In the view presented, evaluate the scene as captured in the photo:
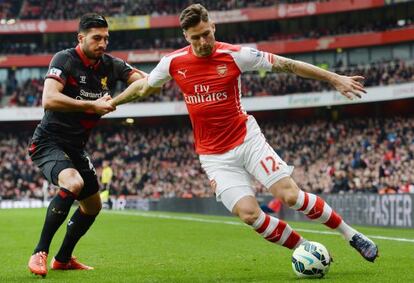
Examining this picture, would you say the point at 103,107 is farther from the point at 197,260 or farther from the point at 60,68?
the point at 197,260

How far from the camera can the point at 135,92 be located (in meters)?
8.18

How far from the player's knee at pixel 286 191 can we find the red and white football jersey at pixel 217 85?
0.60 metres

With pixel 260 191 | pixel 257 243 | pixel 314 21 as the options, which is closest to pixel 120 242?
pixel 257 243

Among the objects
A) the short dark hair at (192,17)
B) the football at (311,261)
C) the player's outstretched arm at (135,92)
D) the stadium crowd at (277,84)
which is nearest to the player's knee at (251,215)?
the football at (311,261)

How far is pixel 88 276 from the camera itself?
804 cm

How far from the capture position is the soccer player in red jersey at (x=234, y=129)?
764 centimetres

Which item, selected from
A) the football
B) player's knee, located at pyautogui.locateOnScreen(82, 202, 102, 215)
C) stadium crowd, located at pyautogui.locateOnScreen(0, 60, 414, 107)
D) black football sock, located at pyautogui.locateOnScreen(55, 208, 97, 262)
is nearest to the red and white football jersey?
the football

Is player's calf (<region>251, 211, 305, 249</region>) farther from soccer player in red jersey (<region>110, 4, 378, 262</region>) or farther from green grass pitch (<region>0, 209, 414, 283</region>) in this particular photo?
green grass pitch (<region>0, 209, 414, 283</region>)

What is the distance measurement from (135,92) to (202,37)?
1035mm

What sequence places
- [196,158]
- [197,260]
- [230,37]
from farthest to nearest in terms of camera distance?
[230,37] < [196,158] < [197,260]

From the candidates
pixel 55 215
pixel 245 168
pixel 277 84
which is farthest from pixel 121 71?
pixel 277 84

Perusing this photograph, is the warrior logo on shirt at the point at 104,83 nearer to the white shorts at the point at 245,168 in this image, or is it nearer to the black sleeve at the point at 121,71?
the black sleeve at the point at 121,71

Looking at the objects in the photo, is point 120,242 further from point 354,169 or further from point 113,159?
point 113,159

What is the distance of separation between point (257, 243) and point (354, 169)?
16955 millimetres
